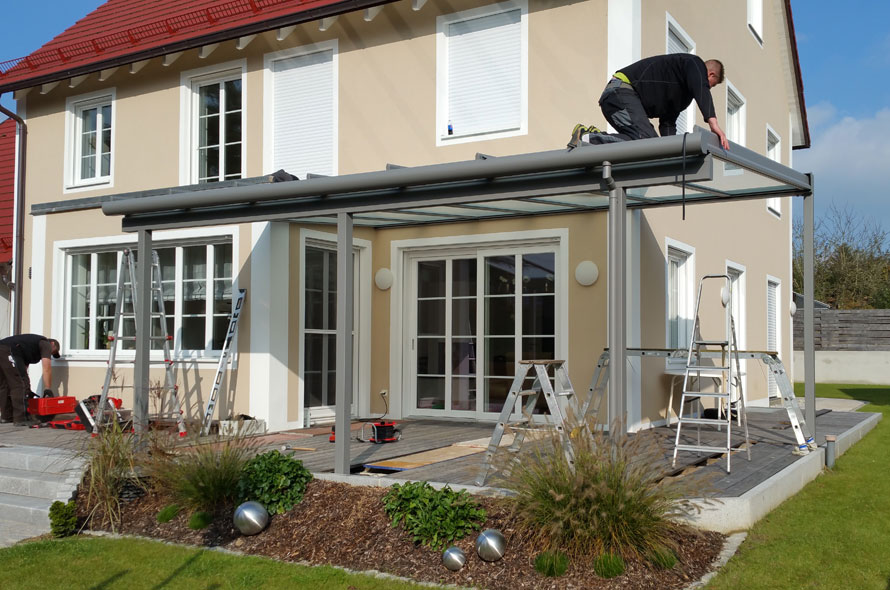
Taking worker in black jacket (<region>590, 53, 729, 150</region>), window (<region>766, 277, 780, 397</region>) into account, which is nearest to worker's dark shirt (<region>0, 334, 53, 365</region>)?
worker in black jacket (<region>590, 53, 729, 150</region>)

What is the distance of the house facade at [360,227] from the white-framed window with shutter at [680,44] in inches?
1.5

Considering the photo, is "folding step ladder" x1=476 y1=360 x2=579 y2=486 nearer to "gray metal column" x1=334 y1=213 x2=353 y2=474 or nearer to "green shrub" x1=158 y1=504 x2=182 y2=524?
"gray metal column" x1=334 y1=213 x2=353 y2=474

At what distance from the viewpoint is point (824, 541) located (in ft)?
18.5

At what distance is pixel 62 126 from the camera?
42.9ft

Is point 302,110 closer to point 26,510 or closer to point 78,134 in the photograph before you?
point 78,134

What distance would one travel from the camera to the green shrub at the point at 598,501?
16.3ft

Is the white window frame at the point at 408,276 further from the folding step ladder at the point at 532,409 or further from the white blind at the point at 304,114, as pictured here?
the folding step ladder at the point at 532,409

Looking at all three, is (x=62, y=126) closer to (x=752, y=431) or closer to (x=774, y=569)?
(x=752, y=431)

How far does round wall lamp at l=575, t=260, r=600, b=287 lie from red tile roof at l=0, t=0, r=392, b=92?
13.2 feet

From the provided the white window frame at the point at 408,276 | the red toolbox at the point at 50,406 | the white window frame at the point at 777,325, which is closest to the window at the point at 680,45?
the white window frame at the point at 408,276

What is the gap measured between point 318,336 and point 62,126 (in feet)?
18.6

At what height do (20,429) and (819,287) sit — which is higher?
(819,287)

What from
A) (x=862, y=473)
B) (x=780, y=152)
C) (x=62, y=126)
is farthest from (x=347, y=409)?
(x=780, y=152)

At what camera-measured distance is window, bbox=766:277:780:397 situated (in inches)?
595
